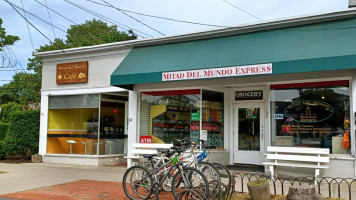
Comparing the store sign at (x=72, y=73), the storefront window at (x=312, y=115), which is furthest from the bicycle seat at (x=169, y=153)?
the store sign at (x=72, y=73)

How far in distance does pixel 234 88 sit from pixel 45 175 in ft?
22.0

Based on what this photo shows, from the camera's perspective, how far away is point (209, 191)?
5.83m

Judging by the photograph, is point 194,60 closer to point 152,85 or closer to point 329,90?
point 152,85

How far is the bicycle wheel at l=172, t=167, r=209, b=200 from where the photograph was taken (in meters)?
5.76

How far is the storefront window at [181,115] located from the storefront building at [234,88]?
34 millimetres

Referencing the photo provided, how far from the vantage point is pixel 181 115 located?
11508 millimetres

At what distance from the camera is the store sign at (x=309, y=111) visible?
29.9 ft

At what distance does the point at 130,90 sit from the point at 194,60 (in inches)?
117

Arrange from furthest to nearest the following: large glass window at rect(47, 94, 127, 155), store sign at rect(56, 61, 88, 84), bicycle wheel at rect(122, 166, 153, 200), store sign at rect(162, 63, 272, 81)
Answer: large glass window at rect(47, 94, 127, 155) → store sign at rect(56, 61, 88, 84) → store sign at rect(162, 63, 272, 81) → bicycle wheel at rect(122, 166, 153, 200)

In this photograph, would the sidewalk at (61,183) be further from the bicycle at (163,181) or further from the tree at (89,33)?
the tree at (89,33)

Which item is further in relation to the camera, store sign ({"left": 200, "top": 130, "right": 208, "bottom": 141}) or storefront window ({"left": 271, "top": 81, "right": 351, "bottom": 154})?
store sign ({"left": 200, "top": 130, "right": 208, "bottom": 141})

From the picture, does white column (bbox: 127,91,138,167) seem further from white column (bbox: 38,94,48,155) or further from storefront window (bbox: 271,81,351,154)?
storefront window (bbox: 271,81,351,154)

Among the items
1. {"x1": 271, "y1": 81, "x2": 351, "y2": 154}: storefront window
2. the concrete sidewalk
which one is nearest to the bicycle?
the concrete sidewalk

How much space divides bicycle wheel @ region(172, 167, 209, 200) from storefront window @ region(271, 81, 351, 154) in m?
4.26
